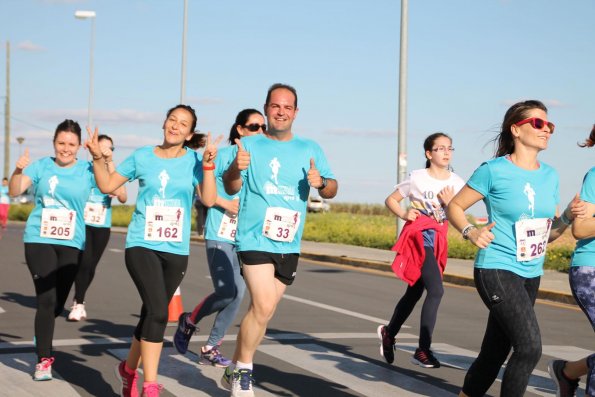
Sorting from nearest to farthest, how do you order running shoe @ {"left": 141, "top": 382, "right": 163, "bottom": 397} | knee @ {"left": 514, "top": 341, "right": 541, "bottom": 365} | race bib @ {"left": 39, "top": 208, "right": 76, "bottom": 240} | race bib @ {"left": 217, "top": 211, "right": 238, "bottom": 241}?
1. knee @ {"left": 514, "top": 341, "right": 541, "bottom": 365}
2. running shoe @ {"left": 141, "top": 382, "right": 163, "bottom": 397}
3. race bib @ {"left": 39, "top": 208, "right": 76, "bottom": 240}
4. race bib @ {"left": 217, "top": 211, "right": 238, "bottom": 241}

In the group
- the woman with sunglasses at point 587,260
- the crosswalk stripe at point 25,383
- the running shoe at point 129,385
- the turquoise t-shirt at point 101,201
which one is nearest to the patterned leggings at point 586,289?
the woman with sunglasses at point 587,260

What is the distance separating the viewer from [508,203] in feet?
18.5

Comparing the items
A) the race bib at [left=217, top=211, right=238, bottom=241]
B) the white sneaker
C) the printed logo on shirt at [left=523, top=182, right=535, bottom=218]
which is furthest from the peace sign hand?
the white sneaker

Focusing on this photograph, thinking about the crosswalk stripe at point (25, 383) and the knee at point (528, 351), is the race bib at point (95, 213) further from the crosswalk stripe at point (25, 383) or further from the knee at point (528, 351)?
the knee at point (528, 351)

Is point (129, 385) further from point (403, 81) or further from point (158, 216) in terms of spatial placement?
point (403, 81)

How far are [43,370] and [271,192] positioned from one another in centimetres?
217

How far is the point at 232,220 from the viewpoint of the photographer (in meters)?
8.42

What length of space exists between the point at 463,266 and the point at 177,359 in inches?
482

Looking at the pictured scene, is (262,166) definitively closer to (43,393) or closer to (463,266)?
(43,393)

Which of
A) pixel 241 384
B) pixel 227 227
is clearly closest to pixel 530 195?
pixel 241 384

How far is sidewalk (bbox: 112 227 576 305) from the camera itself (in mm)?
14859

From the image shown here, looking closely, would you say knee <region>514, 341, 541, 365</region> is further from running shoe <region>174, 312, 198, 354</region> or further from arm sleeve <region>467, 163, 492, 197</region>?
running shoe <region>174, 312, 198, 354</region>

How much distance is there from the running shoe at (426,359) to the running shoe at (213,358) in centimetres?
147

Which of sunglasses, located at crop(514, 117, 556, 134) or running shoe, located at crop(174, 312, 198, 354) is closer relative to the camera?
sunglasses, located at crop(514, 117, 556, 134)
